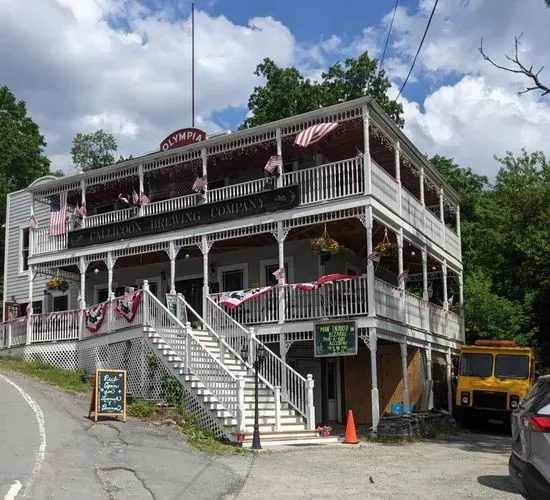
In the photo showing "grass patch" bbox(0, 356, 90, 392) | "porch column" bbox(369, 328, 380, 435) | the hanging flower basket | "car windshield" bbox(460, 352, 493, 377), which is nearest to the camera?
"porch column" bbox(369, 328, 380, 435)

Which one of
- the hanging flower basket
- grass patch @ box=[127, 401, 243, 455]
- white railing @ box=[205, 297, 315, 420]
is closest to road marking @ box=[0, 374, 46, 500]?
grass patch @ box=[127, 401, 243, 455]

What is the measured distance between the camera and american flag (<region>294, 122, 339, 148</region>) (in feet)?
59.1

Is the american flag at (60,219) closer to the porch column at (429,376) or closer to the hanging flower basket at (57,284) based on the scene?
the hanging flower basket at (57,284)

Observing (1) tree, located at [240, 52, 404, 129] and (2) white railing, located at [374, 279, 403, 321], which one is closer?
(2) white railing, located at [374, 279, 403, 321]

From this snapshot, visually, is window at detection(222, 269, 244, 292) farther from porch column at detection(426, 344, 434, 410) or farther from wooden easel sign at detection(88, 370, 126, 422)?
wooden easel sign at detection(88, 370, 126, 422)

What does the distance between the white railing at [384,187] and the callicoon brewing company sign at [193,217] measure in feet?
7.09

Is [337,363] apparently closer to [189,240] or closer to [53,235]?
[189,240]

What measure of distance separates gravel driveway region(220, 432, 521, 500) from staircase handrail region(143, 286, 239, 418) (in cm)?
197

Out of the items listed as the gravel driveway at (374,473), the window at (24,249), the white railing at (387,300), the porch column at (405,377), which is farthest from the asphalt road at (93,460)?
the window at (24,249)

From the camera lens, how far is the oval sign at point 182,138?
71.8 ft

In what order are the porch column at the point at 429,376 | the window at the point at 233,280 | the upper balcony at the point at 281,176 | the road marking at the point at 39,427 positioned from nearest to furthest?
the road marking at the point at 39,427 < the upper balcony at the point at 281,176 < the porch column at the point at 429,376 < the window at the point at 233,280

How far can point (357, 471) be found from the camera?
11180 mm

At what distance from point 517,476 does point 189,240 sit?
15.2 metres

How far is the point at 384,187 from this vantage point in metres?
19.3
